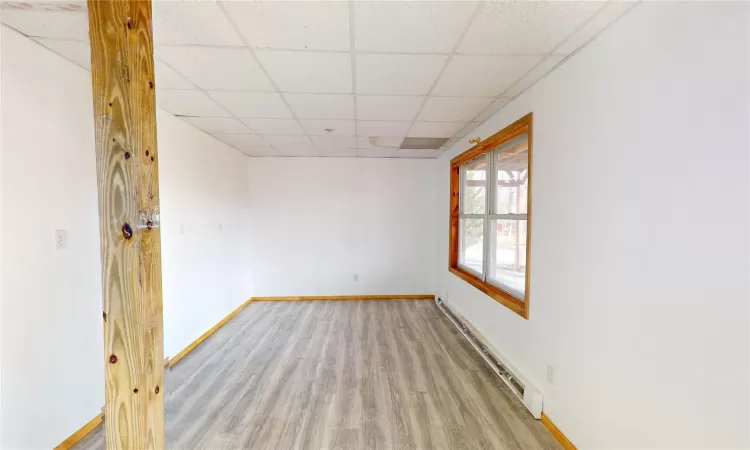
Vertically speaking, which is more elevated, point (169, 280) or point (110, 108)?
point (110, 108)

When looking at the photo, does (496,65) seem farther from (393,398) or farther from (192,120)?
(192,120)

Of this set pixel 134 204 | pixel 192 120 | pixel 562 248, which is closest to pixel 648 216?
pixel 562 248

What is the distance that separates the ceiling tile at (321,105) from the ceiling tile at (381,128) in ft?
0.89

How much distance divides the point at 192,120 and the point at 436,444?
3518 mm

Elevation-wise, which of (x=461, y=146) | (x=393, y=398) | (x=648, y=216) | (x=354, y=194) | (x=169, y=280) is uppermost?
(x=461, y=146)

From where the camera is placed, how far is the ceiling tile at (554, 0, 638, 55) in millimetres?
1263

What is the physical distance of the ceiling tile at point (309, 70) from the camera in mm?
1665

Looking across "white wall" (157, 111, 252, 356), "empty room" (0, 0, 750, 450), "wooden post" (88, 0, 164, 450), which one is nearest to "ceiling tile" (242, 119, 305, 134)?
"empty room" (0, 0, 750, 450)

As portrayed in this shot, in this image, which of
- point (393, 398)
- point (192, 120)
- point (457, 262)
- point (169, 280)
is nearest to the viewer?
point (393, 398)

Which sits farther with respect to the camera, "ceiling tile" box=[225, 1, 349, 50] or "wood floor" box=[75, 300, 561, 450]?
"wood floor" box=[75, 300, 561, 450]

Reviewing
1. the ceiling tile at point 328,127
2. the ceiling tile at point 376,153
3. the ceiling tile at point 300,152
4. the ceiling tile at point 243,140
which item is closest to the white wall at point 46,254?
the ceiling tile at point 243,140

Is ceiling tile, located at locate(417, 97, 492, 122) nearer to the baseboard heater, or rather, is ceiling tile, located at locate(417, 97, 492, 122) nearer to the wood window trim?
the wood window trim

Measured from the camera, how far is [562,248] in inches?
70.2

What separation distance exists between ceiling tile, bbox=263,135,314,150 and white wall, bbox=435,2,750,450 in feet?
8.89
